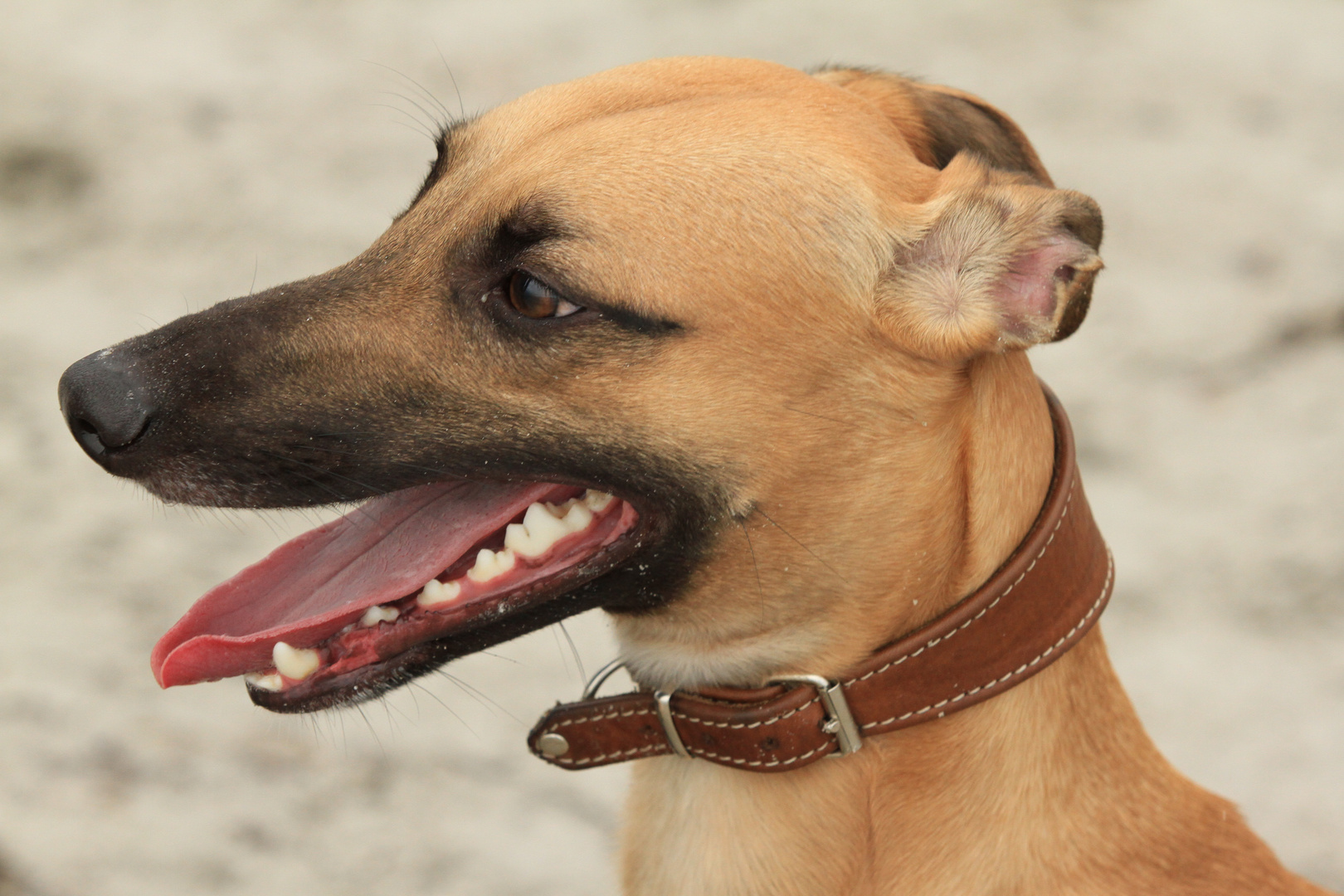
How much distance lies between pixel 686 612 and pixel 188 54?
6533mm

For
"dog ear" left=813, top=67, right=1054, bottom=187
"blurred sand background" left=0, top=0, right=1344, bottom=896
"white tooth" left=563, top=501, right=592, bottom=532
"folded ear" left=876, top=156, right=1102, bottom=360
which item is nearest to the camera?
"folded ear" left=876, top=156, right=1102, bottom=360

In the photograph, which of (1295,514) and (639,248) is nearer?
(639,248)

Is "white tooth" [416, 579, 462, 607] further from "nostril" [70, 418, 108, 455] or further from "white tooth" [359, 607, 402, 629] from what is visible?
"nostril" [70, 418, 108, 455]

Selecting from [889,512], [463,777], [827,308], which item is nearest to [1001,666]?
[889,512]

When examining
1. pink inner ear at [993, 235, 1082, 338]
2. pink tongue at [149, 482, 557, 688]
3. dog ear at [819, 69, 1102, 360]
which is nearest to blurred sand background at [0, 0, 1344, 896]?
pink tongue at [149, 482, 557, 688]

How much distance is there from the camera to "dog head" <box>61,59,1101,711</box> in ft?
8.76

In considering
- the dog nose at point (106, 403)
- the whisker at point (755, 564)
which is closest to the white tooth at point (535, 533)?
the whisker at point (755, 564)

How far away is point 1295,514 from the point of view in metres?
6.17

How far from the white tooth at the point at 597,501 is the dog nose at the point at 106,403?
2.94 ft

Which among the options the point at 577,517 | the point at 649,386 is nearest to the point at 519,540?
the point at 577,517

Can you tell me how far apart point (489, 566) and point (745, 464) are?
1.85 feet

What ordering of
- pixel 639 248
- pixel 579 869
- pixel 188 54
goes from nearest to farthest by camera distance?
pixel 639 248
pixel 579 869
pixel 188 54

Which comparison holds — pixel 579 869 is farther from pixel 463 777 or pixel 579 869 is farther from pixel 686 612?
pixel 686 612

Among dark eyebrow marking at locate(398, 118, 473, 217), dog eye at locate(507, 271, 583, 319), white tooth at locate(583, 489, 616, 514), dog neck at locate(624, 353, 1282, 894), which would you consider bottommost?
dog neck at locate(624, 353, 1282, 894)
